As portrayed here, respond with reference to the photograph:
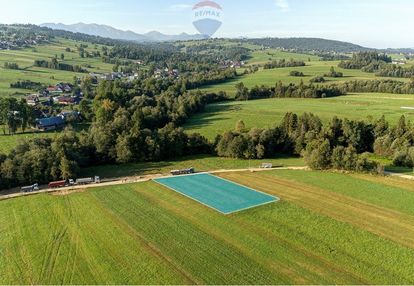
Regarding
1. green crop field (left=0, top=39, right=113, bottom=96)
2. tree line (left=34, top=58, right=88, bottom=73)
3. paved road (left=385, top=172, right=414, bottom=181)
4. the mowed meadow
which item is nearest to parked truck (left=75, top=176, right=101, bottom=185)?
the mowed meadow

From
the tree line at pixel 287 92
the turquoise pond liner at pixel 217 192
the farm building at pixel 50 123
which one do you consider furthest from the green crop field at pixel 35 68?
the turquoise pond liner at pixel 217 192

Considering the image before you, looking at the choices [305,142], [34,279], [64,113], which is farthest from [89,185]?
[64,113]

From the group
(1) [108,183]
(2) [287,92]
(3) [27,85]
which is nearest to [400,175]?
(1) [108,183]

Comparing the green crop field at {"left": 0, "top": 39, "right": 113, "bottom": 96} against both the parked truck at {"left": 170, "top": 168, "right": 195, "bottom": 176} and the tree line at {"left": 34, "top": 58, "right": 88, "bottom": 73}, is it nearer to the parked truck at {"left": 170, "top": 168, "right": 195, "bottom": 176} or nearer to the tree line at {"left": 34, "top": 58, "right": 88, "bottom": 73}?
the tree line at {"left": 34, "top": 58, "right": 88, "bottom": 73}

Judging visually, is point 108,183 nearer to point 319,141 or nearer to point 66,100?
point 319,141

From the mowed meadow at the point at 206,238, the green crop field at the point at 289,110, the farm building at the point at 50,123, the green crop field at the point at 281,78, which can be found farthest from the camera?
the green crop field at the point at 281,78

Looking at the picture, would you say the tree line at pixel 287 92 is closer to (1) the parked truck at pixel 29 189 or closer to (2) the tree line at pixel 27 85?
(2) the tree line at pixel 27 85
